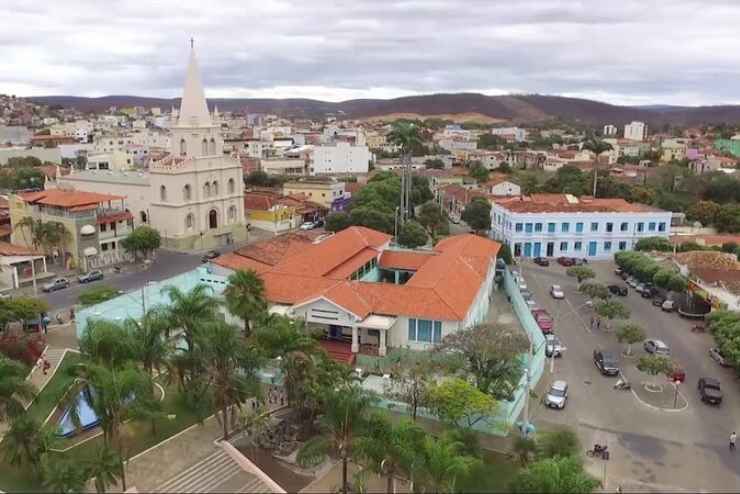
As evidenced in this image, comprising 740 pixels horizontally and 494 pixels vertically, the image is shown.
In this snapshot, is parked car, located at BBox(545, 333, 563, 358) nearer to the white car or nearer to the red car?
the red car

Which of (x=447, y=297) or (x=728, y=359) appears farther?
(x=447, y=297)

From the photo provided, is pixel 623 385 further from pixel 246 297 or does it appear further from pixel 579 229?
pixel 579 229

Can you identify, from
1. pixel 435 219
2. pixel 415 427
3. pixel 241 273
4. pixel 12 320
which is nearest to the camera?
pixel 415 427

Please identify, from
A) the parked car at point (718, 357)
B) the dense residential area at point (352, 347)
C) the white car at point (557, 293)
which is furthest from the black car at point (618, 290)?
the parked car at point (718, 357)

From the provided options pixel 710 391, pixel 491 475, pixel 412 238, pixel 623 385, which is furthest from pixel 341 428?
pixel 412 238

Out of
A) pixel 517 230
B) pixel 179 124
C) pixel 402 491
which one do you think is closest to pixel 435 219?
pixel 517 230

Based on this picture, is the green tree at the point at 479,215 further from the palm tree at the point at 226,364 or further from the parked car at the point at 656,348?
the palm tree at the point at 226,364

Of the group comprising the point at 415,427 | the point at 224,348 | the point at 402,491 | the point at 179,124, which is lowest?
the point at 402,491

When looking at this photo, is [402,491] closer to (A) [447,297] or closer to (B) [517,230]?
(A) [447,297]
